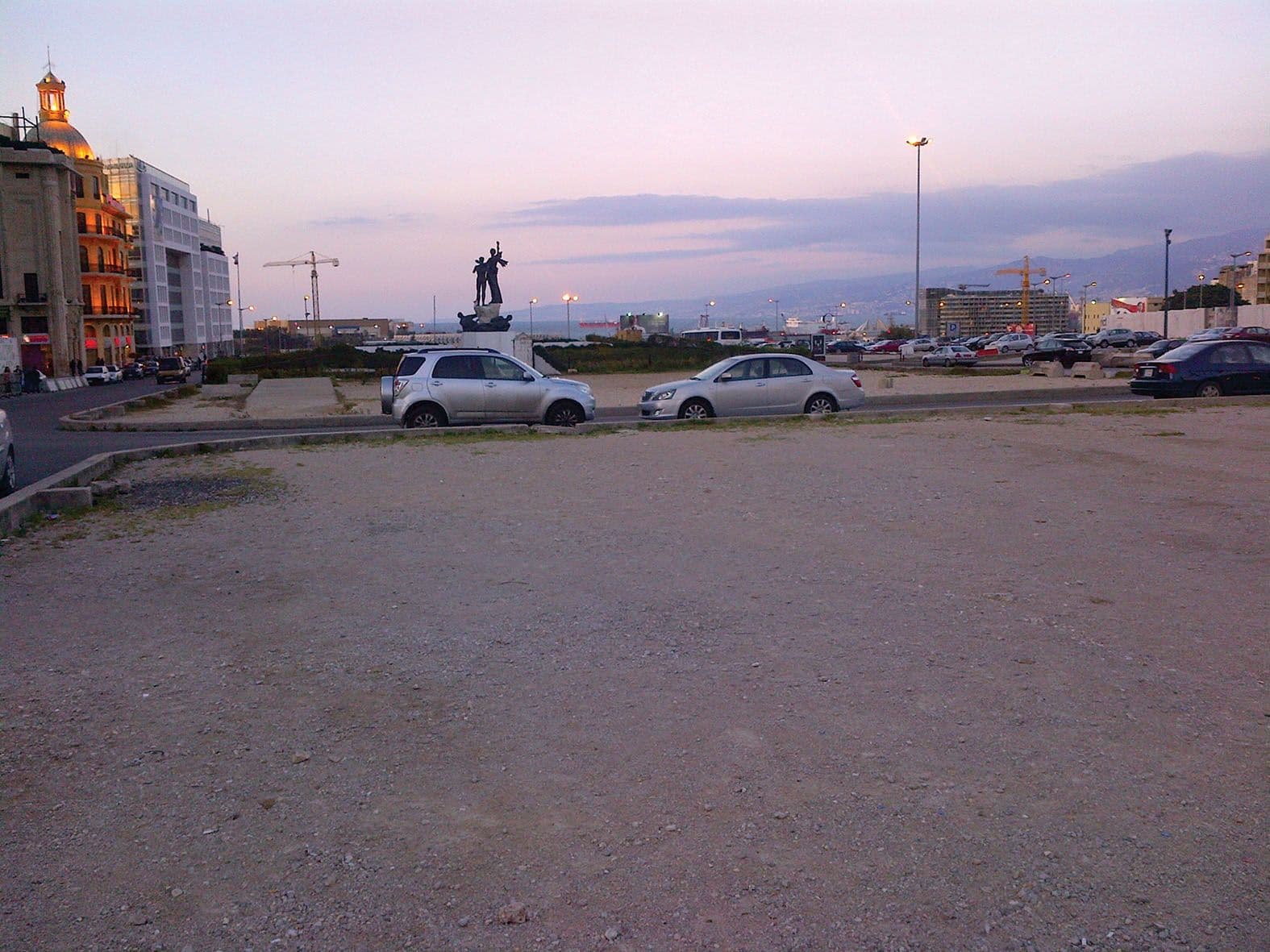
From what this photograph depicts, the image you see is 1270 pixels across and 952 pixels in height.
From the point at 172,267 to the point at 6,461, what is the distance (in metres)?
127

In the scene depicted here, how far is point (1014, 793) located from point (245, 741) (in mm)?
3422

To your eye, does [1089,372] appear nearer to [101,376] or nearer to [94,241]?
[101,376]

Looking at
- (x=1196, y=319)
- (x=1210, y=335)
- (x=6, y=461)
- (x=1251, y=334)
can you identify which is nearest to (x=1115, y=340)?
(x=1210, y=335)

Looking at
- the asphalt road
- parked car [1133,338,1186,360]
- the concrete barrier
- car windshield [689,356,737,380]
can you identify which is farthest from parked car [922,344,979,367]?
car windshield [689,356,737,380]

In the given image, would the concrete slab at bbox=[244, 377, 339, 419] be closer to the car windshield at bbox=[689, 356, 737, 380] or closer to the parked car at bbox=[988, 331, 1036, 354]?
the car windshield at bbox=[689, 356, 737, 380]

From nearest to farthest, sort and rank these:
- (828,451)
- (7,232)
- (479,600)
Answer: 1. (479,600)
2. (828,451)
3. (7,232)

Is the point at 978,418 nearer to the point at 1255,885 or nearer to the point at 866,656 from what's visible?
the point at 866,656

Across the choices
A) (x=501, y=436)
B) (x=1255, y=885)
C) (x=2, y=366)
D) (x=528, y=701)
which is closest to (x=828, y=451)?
(x=501, y=436)

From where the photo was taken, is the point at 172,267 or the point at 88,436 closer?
the point at 88,436

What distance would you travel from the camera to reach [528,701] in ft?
18.1

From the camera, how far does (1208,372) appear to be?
80.7 ft

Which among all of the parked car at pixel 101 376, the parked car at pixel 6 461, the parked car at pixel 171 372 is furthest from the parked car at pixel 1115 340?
the parked car at pixel 6 461

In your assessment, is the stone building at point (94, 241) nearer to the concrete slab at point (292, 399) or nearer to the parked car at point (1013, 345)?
the concrete slab at point (292, 399)

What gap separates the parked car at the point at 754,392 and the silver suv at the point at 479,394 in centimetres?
157
